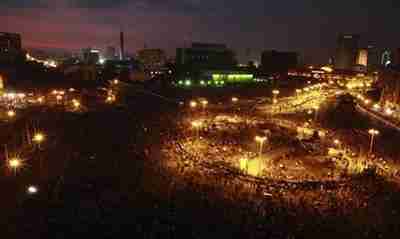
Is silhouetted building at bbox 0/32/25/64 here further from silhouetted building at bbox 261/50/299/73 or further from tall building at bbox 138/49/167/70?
silhouetted building at bbox 261/50/299/73

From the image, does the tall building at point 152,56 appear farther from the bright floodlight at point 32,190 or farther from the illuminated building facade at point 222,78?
the bright floodlight at point 32,190

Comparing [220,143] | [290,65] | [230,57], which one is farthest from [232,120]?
[290,65]

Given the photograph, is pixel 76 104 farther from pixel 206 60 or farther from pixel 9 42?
pixel 206 60

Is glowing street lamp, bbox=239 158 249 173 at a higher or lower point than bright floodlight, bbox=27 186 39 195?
lower

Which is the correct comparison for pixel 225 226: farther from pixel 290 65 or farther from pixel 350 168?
pixel 290 65

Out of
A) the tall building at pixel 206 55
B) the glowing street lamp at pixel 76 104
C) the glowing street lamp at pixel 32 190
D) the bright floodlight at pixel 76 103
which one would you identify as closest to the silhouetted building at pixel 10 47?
the bright floodlight at pixel 76 103

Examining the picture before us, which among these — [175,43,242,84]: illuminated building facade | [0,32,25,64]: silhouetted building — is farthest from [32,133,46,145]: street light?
[0,32,25,64]: silhouetted building

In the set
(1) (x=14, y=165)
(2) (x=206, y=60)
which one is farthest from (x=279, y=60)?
(1) (x=14, y=165)

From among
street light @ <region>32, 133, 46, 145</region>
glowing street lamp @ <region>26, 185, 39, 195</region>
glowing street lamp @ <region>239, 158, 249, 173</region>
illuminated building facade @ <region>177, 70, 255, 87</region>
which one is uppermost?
illuminated building facade @ <region>177, 70, 255, 87</region>
